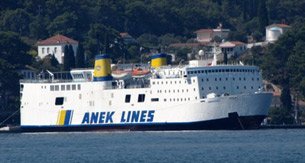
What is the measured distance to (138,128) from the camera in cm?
10612

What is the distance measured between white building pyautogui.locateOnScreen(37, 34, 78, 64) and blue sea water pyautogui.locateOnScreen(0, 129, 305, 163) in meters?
45.8

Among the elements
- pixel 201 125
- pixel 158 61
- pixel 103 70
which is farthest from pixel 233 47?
pixel 201 125

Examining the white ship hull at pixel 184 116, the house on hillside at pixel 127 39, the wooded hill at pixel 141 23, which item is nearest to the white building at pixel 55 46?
the wooded hill at pixel 141 23

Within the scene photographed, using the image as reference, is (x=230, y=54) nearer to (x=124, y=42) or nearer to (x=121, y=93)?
(x=124, y=42)

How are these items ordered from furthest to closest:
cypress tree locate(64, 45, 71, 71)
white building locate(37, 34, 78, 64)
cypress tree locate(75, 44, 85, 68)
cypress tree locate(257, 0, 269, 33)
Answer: cypress tree locate(257, 0, 269, 33) → white building locate(37, 34, 78, 64) → cypress tree locate(75, 44, 85, 68) → cypress tree locate(64, 45, 71, 71)

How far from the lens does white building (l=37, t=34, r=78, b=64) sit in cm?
15150

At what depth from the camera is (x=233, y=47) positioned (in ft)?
509

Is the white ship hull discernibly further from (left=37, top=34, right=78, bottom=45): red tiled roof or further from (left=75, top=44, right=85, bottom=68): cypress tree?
(left=37, top=34, right=78, bottom=45): red tiled roof

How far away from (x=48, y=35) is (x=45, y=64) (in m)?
20.4

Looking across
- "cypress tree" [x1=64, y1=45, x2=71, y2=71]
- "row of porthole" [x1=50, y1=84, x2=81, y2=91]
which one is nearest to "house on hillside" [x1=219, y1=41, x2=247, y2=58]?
"cypress tree" [x1=64, y1=45, x2=71, y2=71]

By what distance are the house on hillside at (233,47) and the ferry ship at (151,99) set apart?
41842 mm

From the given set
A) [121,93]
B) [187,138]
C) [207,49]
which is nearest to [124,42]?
[207,49]

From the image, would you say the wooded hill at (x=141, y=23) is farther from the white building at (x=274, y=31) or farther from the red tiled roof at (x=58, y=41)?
the white building at (x=274, y=31)

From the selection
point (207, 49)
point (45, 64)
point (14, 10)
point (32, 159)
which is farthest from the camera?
point (14, 10)
